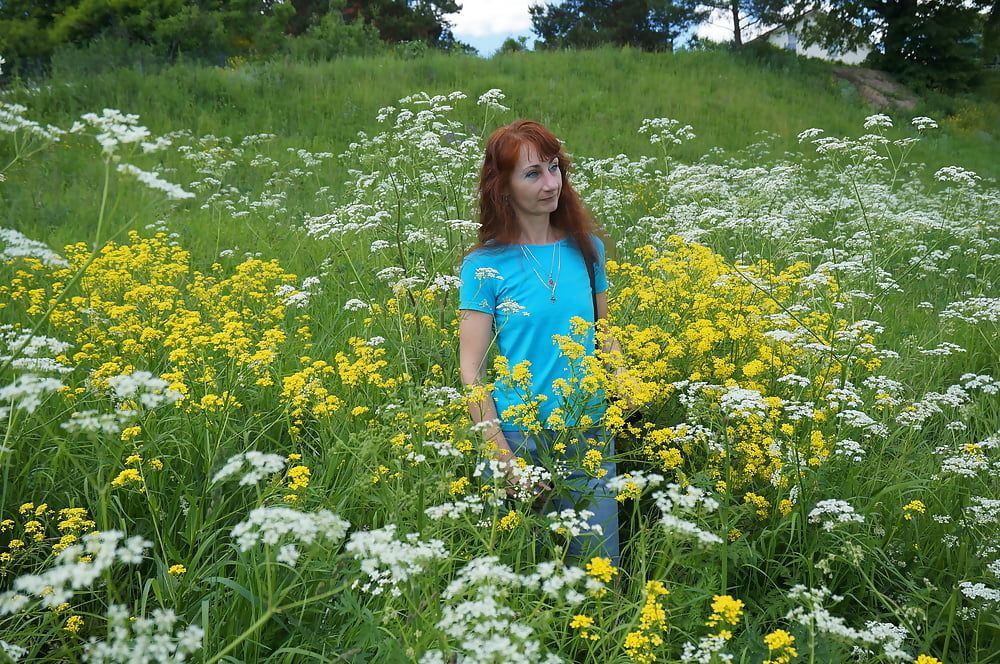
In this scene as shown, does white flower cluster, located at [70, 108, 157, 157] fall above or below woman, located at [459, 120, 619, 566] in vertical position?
above

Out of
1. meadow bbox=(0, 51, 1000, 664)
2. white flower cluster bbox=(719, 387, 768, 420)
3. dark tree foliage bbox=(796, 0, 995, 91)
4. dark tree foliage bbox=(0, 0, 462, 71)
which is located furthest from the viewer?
dark tree foliage bbox=(796, 0, 995, 91)

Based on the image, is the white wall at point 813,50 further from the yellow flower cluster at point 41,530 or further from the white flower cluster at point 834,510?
the yellow flower cluster at point 41,530

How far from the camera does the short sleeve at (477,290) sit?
3.24m

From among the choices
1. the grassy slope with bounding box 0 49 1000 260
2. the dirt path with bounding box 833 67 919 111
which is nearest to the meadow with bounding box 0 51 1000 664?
the grassy slope with bounding box 0 49 1000 260

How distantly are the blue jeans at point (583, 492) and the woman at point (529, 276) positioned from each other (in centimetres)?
3

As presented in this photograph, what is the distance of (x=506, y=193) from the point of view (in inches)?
135

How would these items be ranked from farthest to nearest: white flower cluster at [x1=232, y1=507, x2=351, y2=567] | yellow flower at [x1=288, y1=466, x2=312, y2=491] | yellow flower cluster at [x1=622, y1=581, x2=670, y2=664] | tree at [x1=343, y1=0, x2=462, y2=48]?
tree at [x1=343, y1=0, x2=462, y2=48] → yellow flower at [x1=288, y1=466, x2=312, y2=491] → yellow flower cluster at [x1=622, y1=581, x2=670, y2=664] → white flower cluster at [x1=232, y1=507, x2=351, y2=567]

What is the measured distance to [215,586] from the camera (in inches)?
93.4

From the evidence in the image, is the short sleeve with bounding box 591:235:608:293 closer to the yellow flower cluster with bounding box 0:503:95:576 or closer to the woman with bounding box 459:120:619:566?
the woman with bounding box 459:120:619:566

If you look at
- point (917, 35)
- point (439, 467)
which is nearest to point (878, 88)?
point (917, 35)

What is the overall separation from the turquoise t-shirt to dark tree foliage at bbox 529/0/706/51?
95.2 ft

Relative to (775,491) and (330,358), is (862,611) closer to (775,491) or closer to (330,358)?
(775,491)

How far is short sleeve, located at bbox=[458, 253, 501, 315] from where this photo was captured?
10.6 feet

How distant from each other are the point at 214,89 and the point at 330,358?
32.0ft
